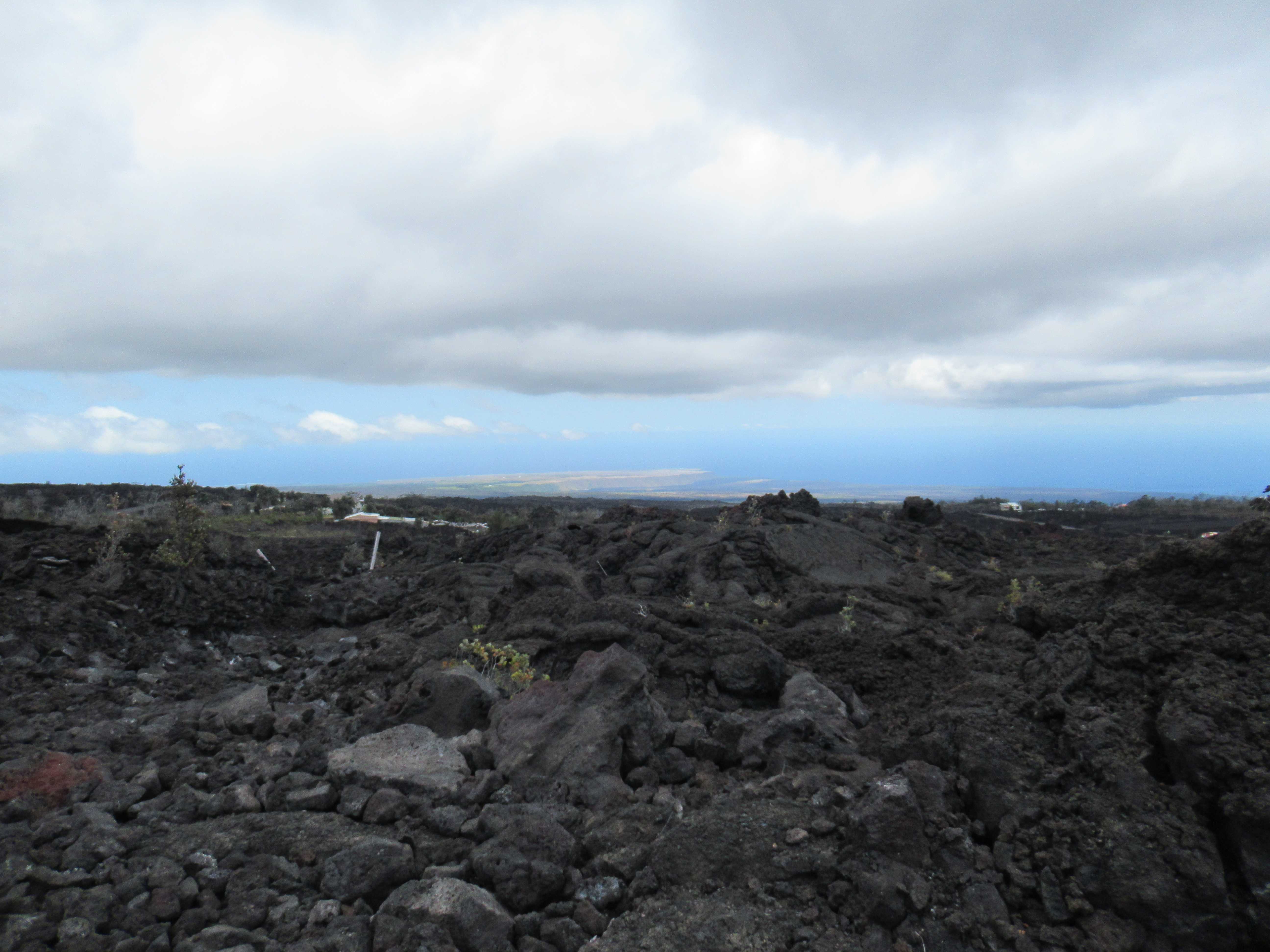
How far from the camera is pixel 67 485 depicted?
4125cm

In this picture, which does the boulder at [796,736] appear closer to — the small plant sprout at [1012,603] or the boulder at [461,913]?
the boulder at [461,913]

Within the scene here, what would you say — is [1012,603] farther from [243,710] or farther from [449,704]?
[243,710]

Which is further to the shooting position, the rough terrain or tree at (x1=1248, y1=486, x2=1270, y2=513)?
tree at (x1=1248, y1=486, x2=1270, y2=513)

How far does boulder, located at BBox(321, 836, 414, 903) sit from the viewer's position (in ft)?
13.4

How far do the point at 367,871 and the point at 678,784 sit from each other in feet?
7.68

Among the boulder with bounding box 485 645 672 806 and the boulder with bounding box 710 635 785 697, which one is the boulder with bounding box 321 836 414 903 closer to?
the boulder with bounding box 485 645 672 806

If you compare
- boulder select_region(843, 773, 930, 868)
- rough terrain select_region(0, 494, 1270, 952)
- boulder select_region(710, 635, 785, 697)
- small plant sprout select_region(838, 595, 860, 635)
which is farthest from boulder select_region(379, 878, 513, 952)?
small plant sprout select_region(838, 595, 860, 635)

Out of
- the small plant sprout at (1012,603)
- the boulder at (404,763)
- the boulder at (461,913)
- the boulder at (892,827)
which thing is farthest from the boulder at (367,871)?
the small plant sprout at (1012,603)

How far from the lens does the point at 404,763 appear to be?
17.9 feet

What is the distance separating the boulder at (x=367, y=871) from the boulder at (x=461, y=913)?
0.22m

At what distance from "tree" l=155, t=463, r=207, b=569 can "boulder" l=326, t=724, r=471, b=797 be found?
955 centimetres

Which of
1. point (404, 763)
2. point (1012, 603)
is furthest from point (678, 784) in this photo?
point (1012, 603)

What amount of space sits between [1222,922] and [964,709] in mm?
1875

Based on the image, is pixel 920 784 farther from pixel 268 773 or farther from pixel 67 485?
pixel 67 485
